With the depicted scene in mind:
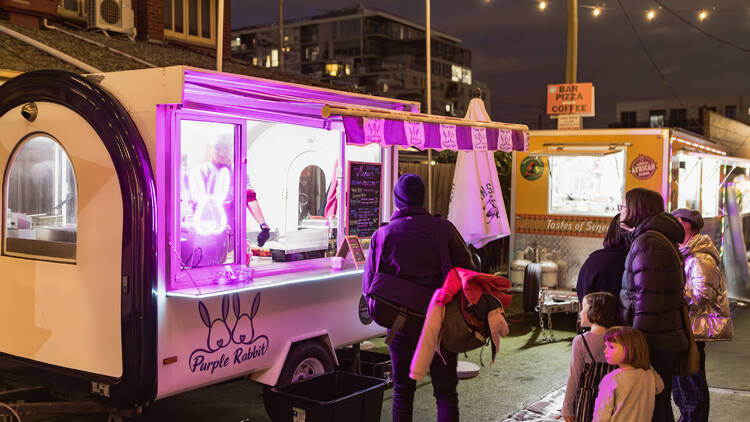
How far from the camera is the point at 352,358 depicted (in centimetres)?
663

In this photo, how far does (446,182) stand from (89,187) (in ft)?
28.7

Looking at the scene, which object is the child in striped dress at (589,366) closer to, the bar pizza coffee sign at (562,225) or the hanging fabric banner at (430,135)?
the hanging fabric banner at (430,135)

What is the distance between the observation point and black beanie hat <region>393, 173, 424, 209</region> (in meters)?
4.70

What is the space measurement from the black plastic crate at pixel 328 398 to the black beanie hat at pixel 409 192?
143 cm

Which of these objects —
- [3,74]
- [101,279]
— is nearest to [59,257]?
[101,279]

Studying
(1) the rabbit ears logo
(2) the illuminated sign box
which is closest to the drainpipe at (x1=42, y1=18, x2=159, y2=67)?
(1) the rabbit ears logo

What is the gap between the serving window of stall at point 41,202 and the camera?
4.99 meters

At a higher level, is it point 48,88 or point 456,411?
point 48,88

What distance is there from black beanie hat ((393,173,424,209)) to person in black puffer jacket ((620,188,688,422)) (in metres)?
1.34

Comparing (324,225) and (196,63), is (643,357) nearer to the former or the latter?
(324,225)

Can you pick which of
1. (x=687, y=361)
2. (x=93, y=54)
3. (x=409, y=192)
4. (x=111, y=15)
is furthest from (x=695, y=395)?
(x=111, y=15)

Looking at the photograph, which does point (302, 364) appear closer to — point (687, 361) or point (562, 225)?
point (687, 361)

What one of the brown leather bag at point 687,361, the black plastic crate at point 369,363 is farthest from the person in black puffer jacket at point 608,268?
the black plastic crate at point 369,363

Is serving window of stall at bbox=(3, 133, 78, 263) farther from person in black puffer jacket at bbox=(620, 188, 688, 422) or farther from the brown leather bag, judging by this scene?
the brown leather bag
